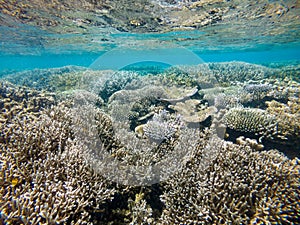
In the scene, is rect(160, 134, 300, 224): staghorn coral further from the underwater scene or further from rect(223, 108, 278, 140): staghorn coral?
rect(223, 108, 278, 140): staghorn coral

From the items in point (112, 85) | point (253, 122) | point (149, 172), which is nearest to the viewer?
point (149, 172)

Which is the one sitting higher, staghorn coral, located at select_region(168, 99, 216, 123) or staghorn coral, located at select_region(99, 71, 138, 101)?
staghorn coral, located at select_region(168, 99, 216, 123)

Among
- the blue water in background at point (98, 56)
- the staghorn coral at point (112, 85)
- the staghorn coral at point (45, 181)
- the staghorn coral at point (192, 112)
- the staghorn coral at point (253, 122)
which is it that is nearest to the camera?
the staghorn coral at point (45, 181)

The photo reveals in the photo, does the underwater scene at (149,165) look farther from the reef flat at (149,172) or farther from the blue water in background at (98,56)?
the blue water in background at (98,56)

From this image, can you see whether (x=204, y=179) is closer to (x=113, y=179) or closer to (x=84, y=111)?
(x=113, y=179)

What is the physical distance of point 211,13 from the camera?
42.5 feet

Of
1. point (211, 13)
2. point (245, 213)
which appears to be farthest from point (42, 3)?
point (245, 213)

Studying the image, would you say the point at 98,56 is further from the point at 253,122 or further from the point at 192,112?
the point at 253,122

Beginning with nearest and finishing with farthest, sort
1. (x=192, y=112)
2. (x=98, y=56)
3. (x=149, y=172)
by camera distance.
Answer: (x=149, y=172)
(x=192, y=112)
(x=98, y=56)

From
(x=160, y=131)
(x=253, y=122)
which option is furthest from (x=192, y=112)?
(x=160, y=131)

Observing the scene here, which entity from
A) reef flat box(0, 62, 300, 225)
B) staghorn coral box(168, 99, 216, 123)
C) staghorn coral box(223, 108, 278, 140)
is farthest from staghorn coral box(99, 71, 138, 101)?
staghorn coral box(223, 108, 278, 140)

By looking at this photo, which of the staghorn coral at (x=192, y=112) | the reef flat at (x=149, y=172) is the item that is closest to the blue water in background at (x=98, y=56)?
the reef flat at (x=149, y=172)

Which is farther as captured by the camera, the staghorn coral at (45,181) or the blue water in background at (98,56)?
the blue water in background at (98,56)

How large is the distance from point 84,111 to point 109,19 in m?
12.9
